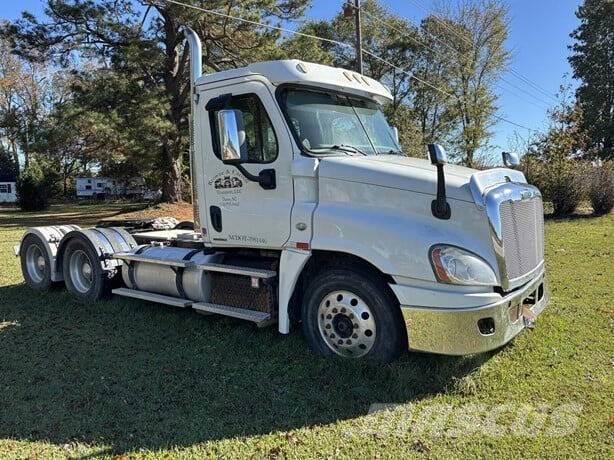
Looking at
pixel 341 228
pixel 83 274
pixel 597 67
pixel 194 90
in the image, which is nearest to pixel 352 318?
pixel 341 228

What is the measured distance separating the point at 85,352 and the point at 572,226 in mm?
14011

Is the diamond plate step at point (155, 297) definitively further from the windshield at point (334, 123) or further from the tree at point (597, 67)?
the tree at point (597, 67)

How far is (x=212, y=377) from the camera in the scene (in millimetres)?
4391

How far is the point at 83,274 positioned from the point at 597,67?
4764 cm

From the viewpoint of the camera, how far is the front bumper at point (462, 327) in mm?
3832

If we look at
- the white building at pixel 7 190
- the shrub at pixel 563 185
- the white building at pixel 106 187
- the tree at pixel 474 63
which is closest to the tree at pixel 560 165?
the shrub at pixel 563 185

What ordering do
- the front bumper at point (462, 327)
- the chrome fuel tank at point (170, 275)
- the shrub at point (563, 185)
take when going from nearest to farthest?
the front bumper at point (462, 327)
the chrome fuel tank at point (170, 275)
the shrub at point (563, 185)

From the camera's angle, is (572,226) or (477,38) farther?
(477,38)

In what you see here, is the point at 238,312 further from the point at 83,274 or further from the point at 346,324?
the point at 83,274

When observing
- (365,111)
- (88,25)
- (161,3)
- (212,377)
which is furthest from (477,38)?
(212,377)

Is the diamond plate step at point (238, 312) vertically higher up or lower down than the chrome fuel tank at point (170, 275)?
lower down

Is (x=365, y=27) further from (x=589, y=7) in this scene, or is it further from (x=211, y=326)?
(x=211, y=326)

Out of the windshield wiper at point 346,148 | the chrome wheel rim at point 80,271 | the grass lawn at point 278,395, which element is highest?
the windshield wiper at point 346,148

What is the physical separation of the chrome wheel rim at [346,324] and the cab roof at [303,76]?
76.9 inches
